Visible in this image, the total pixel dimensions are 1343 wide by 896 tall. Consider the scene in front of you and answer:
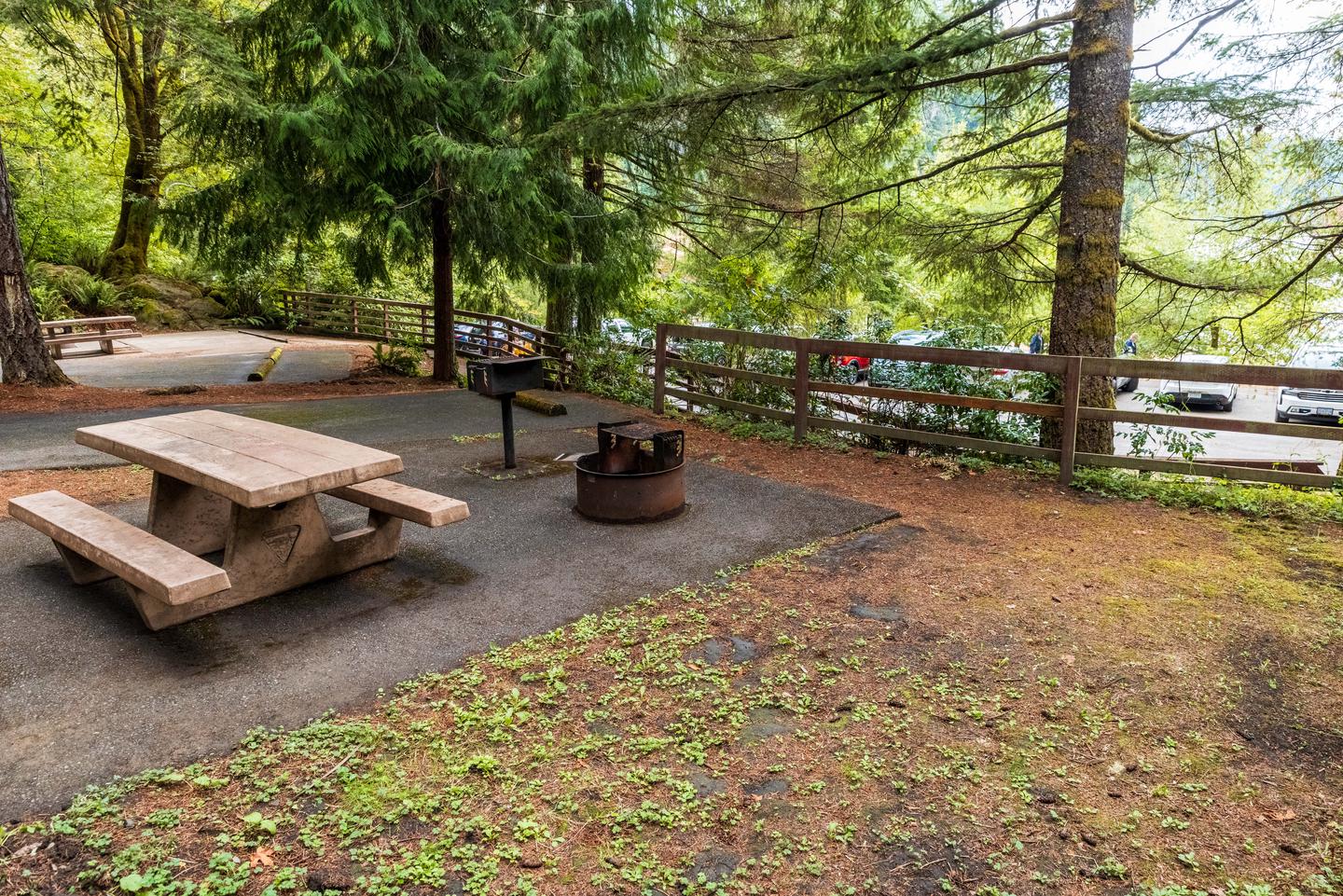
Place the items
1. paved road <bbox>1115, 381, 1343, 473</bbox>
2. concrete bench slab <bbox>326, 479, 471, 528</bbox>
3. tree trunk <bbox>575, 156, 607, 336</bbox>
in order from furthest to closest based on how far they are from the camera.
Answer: paved road <bbox>1115, 381, 1343, 473</bbox>
tree trunk <bbox>575, 156, 607, 336</bbox>
concrete bench slab <bbox>326, 479, 471, 528</bbox>

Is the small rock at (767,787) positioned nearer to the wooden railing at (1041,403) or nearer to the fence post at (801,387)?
the wooden railing at (1041,403)

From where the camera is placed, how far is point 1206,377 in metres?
5.14

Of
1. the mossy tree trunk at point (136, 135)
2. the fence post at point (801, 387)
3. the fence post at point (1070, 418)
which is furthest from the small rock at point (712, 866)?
the mossy tree trunk at point (136, 135)

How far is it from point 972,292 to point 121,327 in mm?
18088

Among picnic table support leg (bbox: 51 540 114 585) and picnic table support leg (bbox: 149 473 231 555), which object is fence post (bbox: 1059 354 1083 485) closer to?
picnic table support leg (bbox: 149 473 231 555)

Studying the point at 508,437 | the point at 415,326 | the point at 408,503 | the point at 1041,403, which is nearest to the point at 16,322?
the point at 508,437

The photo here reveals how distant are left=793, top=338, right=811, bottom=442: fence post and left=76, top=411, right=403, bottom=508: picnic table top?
14.3ft

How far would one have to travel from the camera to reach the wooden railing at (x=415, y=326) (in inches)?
456

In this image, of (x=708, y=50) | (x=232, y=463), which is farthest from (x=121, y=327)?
(x=232, y=463)

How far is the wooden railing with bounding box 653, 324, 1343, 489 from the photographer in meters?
4.99

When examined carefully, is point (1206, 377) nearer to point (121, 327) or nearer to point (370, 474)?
point (370, 474)

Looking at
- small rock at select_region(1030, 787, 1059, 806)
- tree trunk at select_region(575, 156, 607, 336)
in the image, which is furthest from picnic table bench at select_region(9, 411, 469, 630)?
tree trunk at select_region(575, 156, 607, 336)

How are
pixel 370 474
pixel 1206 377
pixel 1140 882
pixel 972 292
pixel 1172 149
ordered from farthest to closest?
1. pixel 972 292
2. pixel 1172 149
3. pixel 1206 377
4. pixel 370 474
5. pixel 1140 882

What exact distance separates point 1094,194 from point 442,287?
29.3ft
